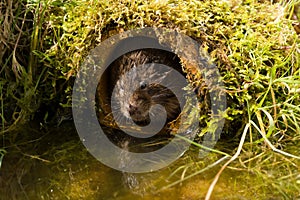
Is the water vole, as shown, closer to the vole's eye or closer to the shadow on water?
the vole's eye

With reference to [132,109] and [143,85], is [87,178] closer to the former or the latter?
[132,109]

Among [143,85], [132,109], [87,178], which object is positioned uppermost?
[143,85]

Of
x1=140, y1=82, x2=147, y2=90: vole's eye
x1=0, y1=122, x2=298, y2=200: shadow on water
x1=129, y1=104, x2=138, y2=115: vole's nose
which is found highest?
x1=140, y1=82, x2=147, y2=90: vole's eye

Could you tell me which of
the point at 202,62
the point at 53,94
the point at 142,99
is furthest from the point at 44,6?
the point at 202,62

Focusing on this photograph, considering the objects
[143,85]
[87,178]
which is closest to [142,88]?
[143,85]

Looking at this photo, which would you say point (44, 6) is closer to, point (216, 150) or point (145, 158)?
point (145, 158)

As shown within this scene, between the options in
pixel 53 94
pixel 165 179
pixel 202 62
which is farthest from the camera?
pixel 53 94

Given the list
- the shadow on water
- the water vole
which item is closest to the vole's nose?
the water vole

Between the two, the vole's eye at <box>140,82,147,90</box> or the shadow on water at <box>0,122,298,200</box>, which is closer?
the shadow on water at <box>0,122,298,200</box>
